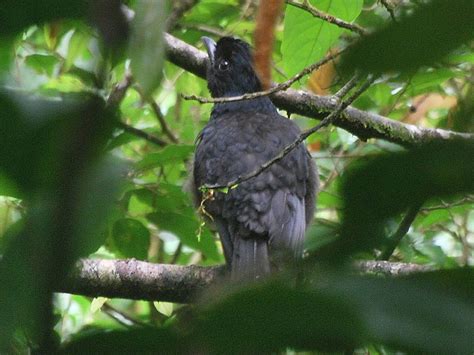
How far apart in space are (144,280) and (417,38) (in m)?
3.37

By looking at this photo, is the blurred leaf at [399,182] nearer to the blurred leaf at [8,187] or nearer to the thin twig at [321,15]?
the blurred leaf at [8,187]

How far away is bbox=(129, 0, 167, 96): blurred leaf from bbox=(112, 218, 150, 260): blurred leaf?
11.4 feet

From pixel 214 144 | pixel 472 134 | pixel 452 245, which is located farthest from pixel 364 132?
pixel 472 134

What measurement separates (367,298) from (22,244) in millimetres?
223

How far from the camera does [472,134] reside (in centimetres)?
61

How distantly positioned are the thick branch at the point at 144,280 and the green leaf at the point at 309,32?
1.03 metres

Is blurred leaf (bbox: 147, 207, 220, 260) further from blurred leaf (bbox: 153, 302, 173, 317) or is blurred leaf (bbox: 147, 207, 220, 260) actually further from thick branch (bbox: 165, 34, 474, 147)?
thick branch (bbox: 165, 34, 474, 147)

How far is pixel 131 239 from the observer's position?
4.07m

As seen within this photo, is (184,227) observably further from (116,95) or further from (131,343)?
(131,343)

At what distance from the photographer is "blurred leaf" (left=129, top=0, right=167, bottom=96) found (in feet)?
1.79

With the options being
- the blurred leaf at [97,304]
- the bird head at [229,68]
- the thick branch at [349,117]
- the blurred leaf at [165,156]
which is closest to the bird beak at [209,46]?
the bird head at [229,68]

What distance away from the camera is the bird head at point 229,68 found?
529cm

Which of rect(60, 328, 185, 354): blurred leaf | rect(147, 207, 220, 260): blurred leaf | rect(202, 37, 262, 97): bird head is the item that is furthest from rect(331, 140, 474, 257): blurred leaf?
rect(202, 37, 262, 97): bird head

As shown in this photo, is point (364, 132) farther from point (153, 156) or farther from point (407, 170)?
point (407, 170)
